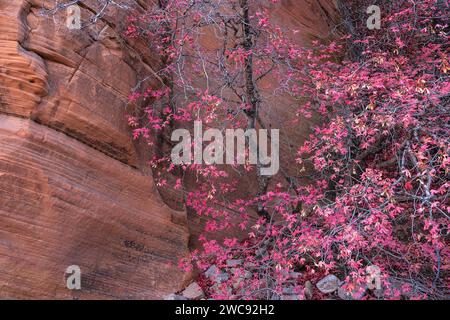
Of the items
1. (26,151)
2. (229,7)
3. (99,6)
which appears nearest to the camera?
(26,151)

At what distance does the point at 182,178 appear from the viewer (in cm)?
652

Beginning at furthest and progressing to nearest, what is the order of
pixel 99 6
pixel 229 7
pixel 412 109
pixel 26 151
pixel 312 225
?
1. pixel 229 7
2. pixel 312 225
3. pixel 99 6
4. pixel 412 109
5. pixel 26 151

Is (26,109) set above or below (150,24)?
below

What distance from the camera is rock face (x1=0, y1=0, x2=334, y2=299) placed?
489 cm

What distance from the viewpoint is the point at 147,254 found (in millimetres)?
5910

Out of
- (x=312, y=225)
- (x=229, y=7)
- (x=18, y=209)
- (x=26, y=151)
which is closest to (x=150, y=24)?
(x=229, y=7)

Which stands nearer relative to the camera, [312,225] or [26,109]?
[26,109]

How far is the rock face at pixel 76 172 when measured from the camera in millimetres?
4887

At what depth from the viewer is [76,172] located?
529 centimetres
